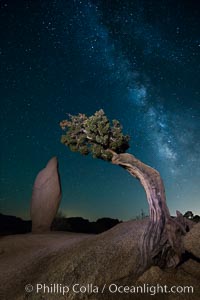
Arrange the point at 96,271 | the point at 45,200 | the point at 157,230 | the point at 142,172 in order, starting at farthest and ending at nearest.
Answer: the point at 45,200 → the point at 142,172 → the point at 157,230 → the point at 96,271

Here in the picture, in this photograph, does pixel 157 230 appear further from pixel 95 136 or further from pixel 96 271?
pixel 95 136

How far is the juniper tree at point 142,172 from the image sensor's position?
9281 millimetres

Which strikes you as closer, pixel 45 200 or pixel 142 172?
pixel 142 172

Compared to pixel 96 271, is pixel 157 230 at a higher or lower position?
higher

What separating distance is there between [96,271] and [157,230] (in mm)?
2524

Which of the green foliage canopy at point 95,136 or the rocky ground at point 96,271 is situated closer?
the rocky ground at point 96,271

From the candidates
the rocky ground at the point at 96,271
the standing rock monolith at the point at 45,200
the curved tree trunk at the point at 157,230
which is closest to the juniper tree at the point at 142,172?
the curved tree trunk at the point at 157,230

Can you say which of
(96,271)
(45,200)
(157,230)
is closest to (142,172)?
(157,230)

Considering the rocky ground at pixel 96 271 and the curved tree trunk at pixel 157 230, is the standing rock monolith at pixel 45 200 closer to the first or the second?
the rocky ground at pixel 96 271

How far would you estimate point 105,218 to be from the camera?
4319 centimetres

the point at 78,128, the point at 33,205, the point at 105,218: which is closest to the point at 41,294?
the point at 78,128

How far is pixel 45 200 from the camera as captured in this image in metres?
21.2

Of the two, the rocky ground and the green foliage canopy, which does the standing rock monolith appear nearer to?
the rocky ground

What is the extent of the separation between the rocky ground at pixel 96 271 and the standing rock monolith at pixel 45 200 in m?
8.04
